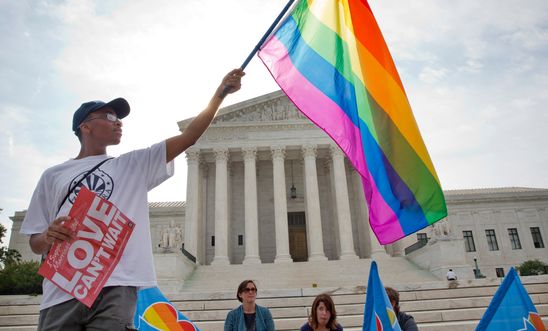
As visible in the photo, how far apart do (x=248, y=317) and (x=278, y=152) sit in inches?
1026

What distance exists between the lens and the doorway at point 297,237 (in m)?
34.3

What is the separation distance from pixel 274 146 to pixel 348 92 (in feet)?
89.6

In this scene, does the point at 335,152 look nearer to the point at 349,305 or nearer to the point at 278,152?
the point at 278,152

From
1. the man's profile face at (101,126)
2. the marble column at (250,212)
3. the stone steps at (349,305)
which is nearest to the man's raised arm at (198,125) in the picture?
the man's profile face at (101,126)

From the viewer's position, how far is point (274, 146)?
106 feet

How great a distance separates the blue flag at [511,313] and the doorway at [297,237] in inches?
1144

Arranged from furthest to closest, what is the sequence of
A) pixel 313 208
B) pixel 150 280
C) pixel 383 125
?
pixel 313 208
pixel 383 125
pixel 150 280

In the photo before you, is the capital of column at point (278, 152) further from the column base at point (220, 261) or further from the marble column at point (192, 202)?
the column base at point (220, 261)

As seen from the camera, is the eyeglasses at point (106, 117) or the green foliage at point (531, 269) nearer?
the eyeglasses at point (106, 117)

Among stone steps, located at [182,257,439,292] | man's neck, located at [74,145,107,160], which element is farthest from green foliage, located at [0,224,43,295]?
man's neck, located at [74,145,107,160]

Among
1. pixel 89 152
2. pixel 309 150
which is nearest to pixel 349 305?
pixel 89 152

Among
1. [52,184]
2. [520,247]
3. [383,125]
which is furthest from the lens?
[520,247]

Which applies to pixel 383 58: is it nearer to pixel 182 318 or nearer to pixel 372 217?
pixel 372 217

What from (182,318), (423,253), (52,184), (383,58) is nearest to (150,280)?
(52,184)
